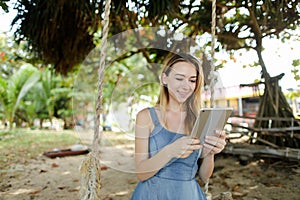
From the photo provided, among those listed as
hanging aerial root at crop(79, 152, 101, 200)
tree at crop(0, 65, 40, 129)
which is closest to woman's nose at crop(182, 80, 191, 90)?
hanging aerial root at crop(79, 152, 101, 200)

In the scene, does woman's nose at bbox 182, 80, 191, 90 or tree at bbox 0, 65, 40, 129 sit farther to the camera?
tree at bbox 0, 65, 40, 129

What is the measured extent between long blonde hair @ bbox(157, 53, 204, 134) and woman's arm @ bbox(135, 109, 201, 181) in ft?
0.26

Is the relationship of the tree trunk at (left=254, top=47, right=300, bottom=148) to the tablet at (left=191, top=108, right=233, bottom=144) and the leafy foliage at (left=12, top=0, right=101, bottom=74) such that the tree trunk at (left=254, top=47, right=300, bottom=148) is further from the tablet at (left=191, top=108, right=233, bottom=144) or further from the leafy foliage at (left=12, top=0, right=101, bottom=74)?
the tablet at (left=191, top=108, right=233, bottom=144)

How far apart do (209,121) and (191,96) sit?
0.45 ft

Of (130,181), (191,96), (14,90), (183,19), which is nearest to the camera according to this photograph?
(191,96)

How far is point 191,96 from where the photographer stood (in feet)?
2.73

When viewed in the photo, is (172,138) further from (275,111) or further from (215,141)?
(275,111)

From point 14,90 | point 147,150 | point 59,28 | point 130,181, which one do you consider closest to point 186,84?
point 147,150

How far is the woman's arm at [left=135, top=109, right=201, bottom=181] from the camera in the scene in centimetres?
71

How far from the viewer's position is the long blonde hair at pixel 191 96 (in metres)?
0.79

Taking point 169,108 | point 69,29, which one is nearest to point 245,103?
point 69,29

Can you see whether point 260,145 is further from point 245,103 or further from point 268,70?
point 268,70

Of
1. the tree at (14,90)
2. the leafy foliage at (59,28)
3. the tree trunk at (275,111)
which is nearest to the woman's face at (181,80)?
the leafy foliage at (59,28)

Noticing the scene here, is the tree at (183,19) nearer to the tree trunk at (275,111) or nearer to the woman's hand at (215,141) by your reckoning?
the tree trunk at (275,111)
